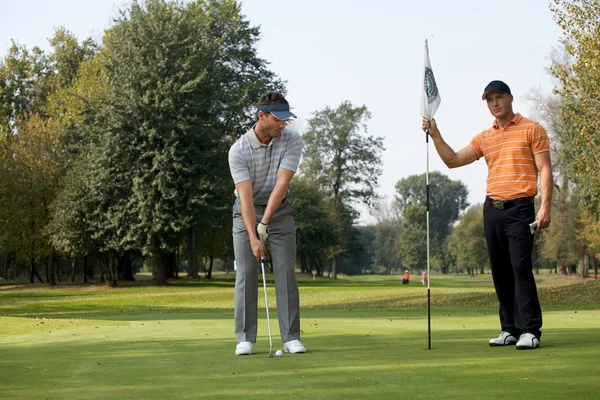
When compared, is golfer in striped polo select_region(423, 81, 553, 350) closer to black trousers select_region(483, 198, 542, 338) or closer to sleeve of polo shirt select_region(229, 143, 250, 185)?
black trousers select_region(483, 198, 542, 338)

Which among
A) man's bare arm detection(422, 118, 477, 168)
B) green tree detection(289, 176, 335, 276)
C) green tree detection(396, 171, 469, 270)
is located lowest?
man's bare arm detection(422, 118, 477, 168)

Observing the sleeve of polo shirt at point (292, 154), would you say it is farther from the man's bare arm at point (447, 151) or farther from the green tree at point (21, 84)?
the green tree at point (21, 84)

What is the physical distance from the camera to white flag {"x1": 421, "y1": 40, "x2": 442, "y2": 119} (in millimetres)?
8516

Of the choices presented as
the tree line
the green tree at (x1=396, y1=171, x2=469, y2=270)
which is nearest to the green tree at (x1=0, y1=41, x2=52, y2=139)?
the tree line

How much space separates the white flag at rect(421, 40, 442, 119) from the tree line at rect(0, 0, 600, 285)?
20.5 meters

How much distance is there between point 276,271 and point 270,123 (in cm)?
148

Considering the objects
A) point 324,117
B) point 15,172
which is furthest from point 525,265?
point 324,117

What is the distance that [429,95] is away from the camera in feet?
28.2

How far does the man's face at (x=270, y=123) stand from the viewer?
7.89m

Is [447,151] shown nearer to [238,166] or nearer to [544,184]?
[544,184]

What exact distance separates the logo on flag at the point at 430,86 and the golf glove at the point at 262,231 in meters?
2.24

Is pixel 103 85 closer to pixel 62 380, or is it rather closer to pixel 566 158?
pixel 566 158

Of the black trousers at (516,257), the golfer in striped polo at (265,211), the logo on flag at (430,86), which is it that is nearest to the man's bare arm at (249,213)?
the golfer in striped polo at (265,211)

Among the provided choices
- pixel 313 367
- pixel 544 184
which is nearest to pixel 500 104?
pixel 544 184
